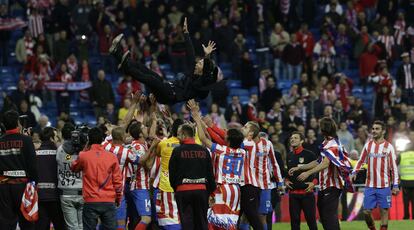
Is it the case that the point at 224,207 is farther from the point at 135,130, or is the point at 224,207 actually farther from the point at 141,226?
the point at 135,130

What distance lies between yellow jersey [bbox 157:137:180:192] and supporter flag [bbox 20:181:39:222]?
7.44 feet

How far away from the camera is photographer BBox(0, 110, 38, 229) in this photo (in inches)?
611

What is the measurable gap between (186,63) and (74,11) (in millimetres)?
3640

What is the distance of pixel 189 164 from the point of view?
15.6 m

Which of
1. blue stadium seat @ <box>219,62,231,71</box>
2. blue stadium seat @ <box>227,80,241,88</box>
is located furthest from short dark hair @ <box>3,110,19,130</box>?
blue stadium seat @ <box>219,62,231,71</box>

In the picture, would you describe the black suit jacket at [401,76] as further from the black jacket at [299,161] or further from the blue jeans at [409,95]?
the black jacket at [299,161]

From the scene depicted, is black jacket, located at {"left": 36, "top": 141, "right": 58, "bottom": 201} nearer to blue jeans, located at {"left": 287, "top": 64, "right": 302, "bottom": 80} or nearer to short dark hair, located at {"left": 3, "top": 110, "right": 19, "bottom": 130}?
short dark hair, located at {"left": 3, "top": 110, "right": 19, "bottom": 130}

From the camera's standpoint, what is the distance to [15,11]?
33.3 metres

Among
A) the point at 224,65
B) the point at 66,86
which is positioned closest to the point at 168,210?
the point at 66,86

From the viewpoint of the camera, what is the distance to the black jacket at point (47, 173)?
16828mm

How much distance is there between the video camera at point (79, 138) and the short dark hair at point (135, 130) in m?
1.19

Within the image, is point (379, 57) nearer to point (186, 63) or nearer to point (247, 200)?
point (186, 63)

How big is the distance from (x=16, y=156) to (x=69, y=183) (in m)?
1.36

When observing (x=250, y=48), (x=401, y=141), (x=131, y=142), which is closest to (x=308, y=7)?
(x=250, y=48)
